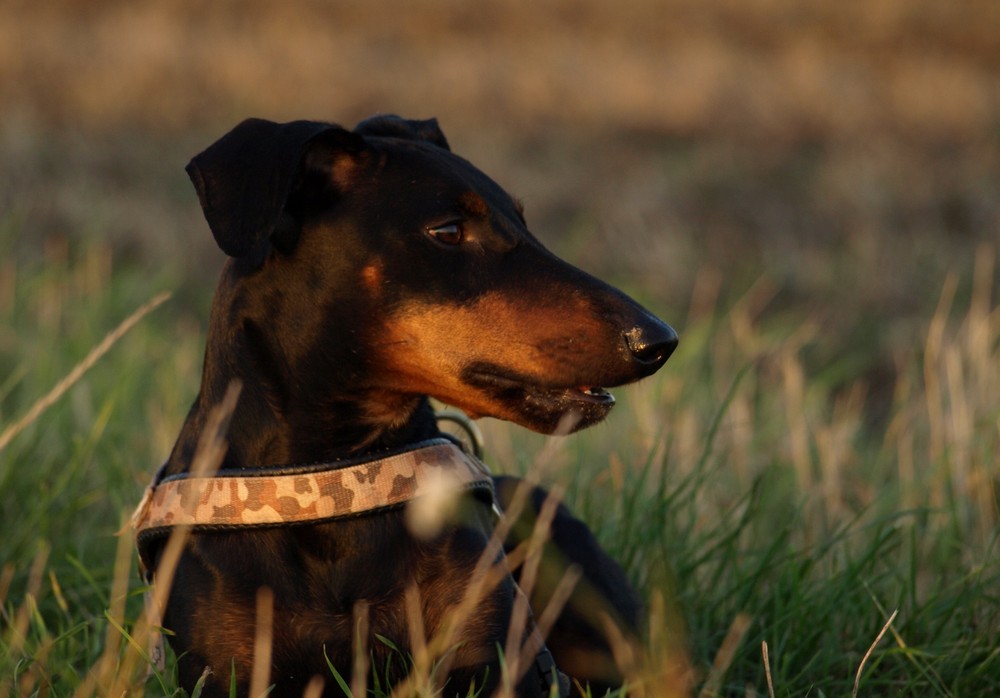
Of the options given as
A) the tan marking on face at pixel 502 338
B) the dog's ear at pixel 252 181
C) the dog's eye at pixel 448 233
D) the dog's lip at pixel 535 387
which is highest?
the dog's ear at pixel 252 181

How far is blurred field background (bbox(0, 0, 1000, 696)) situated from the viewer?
11.6 ft

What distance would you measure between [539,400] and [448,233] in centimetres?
43

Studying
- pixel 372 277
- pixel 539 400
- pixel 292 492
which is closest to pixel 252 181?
pixel 372 277

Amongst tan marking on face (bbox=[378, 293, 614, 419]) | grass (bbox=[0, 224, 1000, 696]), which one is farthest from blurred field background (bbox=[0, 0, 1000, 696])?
tan marking on face (bbox=[378, 293, 614, 419])

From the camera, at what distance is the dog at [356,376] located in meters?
2.73

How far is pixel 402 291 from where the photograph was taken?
9.07ft

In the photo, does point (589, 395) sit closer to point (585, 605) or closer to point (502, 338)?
point (502, 338)

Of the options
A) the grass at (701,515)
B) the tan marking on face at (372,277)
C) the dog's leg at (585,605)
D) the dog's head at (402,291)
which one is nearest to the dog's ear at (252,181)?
the dog's head at (402,291)

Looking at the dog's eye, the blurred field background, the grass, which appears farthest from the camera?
the blurred field background

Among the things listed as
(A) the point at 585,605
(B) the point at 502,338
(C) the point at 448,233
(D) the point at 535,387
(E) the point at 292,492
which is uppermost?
(C) the point at 448,233

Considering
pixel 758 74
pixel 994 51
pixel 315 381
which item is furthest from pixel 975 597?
pixel 994 51

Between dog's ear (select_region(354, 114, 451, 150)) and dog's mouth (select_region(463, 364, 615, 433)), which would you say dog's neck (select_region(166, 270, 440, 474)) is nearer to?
dog's mouth (select_region(463, 364, 615, 433))

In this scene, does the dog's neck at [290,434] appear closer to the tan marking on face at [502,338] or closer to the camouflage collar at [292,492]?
the camouflage collar at [292,492]

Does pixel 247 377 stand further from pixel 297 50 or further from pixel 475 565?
pixel 297 50
